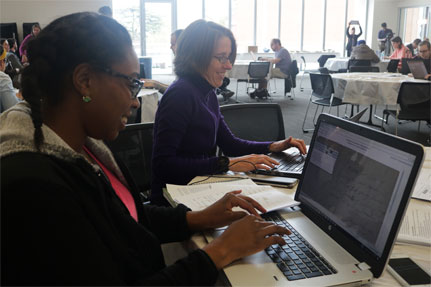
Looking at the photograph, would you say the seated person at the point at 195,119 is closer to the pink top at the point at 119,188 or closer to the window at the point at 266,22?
the pink top at the point at 119,188

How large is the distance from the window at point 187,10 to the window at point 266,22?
6.83ft

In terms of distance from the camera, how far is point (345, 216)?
100 centimetres

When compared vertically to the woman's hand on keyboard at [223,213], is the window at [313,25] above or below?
above

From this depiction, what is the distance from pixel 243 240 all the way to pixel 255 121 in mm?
1478

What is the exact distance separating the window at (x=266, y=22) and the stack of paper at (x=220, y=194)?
1208cm

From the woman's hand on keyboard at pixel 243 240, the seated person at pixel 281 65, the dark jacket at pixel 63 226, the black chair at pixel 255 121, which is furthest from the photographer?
the seated person at pixel 281 65

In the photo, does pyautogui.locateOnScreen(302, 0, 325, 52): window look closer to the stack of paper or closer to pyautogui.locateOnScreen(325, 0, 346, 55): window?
pyautogui.locateOnScreen(325, 0, 346, 55): window

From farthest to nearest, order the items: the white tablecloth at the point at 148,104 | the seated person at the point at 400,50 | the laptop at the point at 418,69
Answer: the seated person at the point at 400,50 < the laptop at the point at 418,69 < the white tablecloth at the point at 148,104

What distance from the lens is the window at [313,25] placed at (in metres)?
13.5

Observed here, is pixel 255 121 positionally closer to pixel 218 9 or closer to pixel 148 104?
pixel 148 104

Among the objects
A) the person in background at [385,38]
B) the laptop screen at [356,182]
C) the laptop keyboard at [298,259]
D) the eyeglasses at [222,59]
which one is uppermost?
the person in background at [385,38]

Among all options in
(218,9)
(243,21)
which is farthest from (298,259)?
(243,21)

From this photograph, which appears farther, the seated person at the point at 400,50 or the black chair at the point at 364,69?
the seated person at the point at 400,50

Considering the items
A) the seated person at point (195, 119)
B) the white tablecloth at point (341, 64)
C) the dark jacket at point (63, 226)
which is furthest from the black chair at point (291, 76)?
the dark jacket at point (63, 226)
